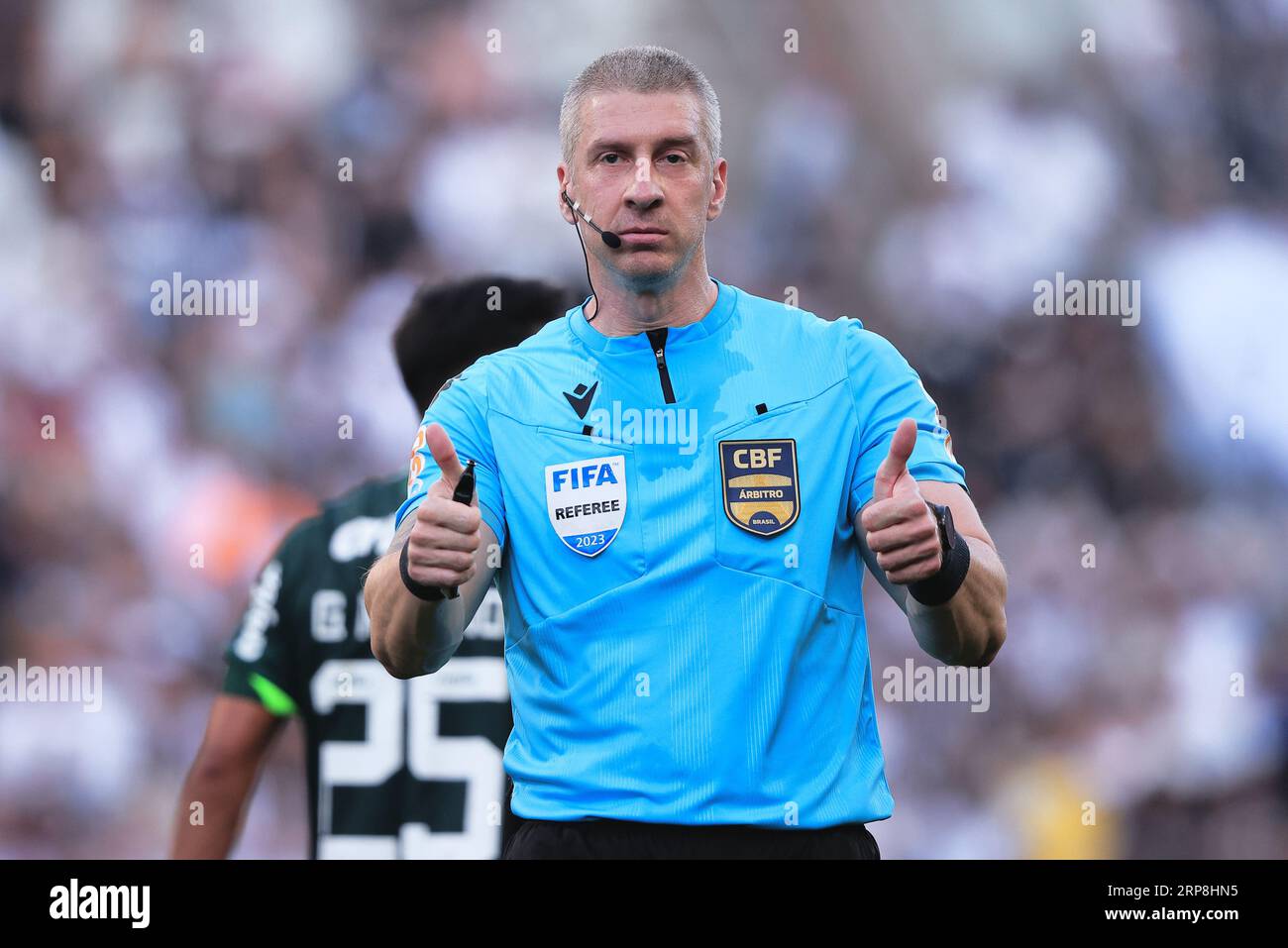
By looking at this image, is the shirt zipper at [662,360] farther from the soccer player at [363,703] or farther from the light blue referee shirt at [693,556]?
the soccer player at [363,703]

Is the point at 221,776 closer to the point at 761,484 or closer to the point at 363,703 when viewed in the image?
the point at 363,703

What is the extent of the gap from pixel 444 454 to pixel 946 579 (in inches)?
28.5

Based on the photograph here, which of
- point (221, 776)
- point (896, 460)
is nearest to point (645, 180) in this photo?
point (896, 460)

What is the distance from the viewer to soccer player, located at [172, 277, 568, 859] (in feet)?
12.9

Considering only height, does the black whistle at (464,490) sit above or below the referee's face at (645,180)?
below

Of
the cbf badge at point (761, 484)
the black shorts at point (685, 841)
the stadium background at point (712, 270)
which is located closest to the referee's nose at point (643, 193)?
the cbf badge at point (761, 484)

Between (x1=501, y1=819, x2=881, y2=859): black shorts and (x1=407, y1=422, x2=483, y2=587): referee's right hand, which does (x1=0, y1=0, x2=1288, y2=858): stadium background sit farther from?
(x1=407, y1=422, x2=483, y2=587): referee's right hand

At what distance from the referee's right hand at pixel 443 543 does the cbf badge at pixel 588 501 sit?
0.59 ft

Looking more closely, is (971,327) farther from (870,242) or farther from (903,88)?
(903,88)

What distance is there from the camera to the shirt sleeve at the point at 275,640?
408 cm

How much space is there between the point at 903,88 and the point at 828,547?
13.6 feet

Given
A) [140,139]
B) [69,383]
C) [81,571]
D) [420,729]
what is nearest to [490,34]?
[140,139]

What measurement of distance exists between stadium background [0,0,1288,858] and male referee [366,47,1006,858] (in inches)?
131

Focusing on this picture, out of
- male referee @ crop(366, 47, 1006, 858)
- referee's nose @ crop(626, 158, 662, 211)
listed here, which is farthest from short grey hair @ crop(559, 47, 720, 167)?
referee's nose @ crop(626, 158, 662, 211)
